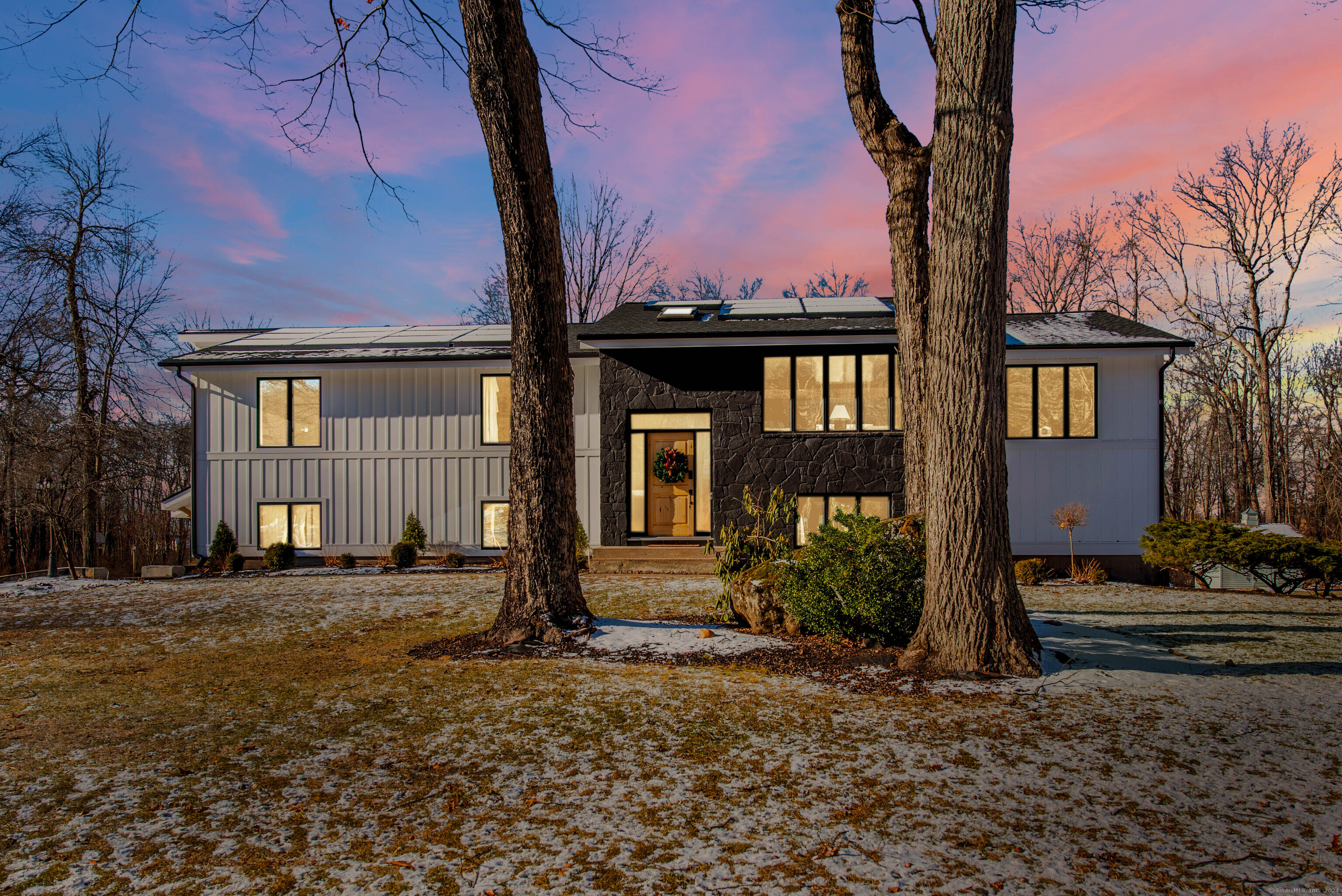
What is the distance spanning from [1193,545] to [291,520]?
53.7 ft

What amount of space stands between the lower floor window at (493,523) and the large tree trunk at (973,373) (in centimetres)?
1068

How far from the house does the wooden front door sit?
4 cm

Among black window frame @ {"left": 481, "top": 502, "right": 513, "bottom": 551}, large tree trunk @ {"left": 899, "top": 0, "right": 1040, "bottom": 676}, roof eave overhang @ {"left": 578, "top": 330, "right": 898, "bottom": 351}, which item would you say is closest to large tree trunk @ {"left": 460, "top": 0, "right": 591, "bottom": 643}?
large tree trunk @ {"left": 899, "top": 0, "right": 1040, "bottom": 676}

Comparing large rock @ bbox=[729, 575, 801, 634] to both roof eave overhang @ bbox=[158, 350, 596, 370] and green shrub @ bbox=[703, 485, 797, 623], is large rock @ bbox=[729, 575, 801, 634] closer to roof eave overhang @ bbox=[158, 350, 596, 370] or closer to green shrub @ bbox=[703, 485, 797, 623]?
green shrub @ bbox=[703, 485, 797, 623]

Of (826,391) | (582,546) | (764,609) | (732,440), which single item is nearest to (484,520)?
(582,546)

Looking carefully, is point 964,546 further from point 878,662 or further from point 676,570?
point 676,570

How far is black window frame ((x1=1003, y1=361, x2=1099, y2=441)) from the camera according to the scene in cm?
1308

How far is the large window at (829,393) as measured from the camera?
525 inches

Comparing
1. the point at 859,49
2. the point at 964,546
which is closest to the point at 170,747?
the point at 964,546

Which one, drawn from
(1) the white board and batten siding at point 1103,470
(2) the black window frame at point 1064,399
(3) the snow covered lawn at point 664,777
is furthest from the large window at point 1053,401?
(3) the snow covered lawn at point 664,777

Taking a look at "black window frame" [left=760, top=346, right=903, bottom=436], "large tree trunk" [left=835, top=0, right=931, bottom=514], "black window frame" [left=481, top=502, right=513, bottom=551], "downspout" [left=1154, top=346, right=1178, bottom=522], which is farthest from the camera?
"black window frame" [left=481, top=502, right=513, bottom=551]

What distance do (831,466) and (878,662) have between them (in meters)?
7.70

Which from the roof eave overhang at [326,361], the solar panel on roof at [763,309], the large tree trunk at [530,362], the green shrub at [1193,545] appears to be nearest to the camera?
the large tree trunk at [530,362]

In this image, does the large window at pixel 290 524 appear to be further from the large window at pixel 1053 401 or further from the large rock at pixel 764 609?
the large window at pixel 1053 401
